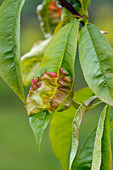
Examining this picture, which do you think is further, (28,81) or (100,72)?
(28,81)

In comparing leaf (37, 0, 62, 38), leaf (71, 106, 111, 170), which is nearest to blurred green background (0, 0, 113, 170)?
leaf (37, 0, 62, 38)

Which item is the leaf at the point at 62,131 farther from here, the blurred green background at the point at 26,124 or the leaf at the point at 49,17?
the blurred green background at the point at 26,124

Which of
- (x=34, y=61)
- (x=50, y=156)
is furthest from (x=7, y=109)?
(x=34, y=61)

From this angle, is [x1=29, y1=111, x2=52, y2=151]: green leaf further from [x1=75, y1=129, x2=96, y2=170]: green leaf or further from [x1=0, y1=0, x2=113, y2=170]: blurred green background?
[x1=0, y1=0, x2=113, y2=170]: blurred green background

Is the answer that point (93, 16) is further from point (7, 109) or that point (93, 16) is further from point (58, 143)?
point (58, 143)

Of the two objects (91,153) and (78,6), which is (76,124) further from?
(78,6)

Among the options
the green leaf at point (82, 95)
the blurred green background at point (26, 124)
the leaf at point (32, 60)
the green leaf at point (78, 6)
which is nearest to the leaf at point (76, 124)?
the green leaf at point (82, 95)

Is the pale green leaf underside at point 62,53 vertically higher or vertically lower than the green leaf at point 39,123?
higher

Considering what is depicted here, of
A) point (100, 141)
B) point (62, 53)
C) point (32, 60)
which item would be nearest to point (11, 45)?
point (62, 53)
